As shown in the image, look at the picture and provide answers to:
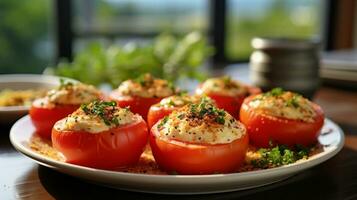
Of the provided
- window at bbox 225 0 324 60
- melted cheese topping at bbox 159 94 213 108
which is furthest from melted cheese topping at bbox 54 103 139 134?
window at bbox 225 0 324 60

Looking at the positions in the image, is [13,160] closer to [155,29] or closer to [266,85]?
[266,85]

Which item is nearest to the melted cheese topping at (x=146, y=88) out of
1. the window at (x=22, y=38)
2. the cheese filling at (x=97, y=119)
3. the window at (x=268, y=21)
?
the cheese filling at (x=97, y=119)

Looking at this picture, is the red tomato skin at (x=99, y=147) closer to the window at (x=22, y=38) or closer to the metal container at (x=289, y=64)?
the metal container at (x=289, y=64)

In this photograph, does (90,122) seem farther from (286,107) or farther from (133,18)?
(133,18)

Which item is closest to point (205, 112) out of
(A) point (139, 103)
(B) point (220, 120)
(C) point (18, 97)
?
(B) point (220, 120)

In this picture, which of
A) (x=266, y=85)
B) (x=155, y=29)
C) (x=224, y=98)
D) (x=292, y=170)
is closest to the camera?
(x=292, y=170)

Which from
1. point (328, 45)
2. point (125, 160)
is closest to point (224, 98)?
point (125, 160)

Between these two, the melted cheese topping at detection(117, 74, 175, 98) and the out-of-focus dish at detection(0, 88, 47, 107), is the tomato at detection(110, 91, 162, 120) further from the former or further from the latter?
the out-of-focus dish at detection(0, 88, 47, 107)

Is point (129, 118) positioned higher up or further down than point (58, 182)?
higher up
